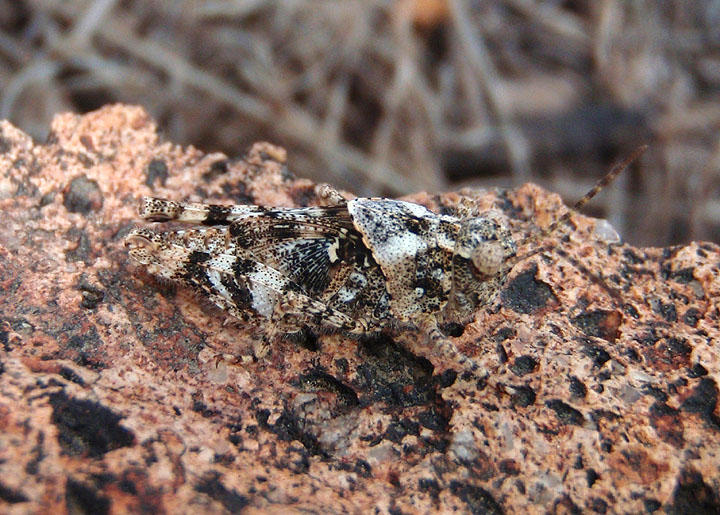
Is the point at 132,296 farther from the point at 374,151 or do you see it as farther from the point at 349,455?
the point at 374,151

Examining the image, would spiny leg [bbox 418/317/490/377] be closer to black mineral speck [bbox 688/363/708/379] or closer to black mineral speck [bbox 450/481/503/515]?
black mineral speck [bbox 450/481/503/515]

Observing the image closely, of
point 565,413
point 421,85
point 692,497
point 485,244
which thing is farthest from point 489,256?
point 421,85

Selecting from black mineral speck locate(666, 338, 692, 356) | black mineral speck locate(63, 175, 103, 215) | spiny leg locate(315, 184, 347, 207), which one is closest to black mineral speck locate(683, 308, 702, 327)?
black mineral speck locate(666, 338, 692, 356)

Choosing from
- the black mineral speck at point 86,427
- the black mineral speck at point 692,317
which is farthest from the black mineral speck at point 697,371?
the black mineral speck at point 86,427

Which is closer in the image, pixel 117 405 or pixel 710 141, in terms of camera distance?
pixel 117 405

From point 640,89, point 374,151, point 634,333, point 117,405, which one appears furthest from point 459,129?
point 117,405
